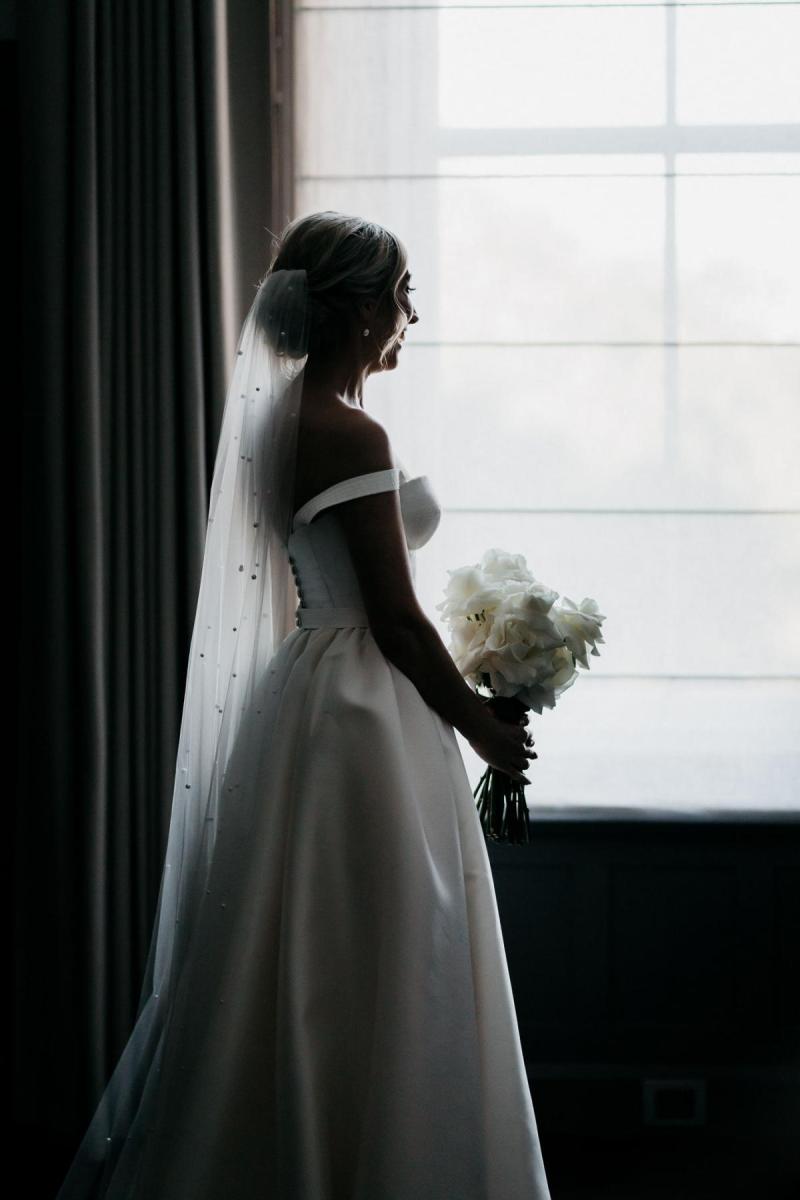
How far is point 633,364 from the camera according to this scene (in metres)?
2.70

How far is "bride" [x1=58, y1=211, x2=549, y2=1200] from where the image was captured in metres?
1.59

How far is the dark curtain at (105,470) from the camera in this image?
98.6 inches

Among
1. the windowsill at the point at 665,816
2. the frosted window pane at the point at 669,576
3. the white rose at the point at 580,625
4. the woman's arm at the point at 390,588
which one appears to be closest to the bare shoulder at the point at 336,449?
the woman's arm at the point at 390,588

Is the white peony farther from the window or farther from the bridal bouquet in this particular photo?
the window

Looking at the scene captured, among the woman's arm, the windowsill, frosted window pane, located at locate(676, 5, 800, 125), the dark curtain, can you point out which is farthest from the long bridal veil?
frosted window pane, located at locate(676, 5, 800, 125)

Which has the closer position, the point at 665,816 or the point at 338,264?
the point at 338,264

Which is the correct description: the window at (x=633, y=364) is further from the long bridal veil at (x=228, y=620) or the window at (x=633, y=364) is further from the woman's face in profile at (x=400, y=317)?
the long bridal veil at (x=228, y=620)

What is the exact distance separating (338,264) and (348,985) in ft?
3.92

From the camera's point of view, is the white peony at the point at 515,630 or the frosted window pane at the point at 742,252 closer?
the white peony at the point at 515,630

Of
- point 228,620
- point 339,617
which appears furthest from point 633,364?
point 228,620

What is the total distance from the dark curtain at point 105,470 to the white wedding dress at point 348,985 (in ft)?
2.80

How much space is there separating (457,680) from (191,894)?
0.58 metres

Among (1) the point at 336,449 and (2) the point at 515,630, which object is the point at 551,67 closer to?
(1) the point at 336,449

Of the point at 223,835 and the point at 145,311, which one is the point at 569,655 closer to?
the point at 223,835
